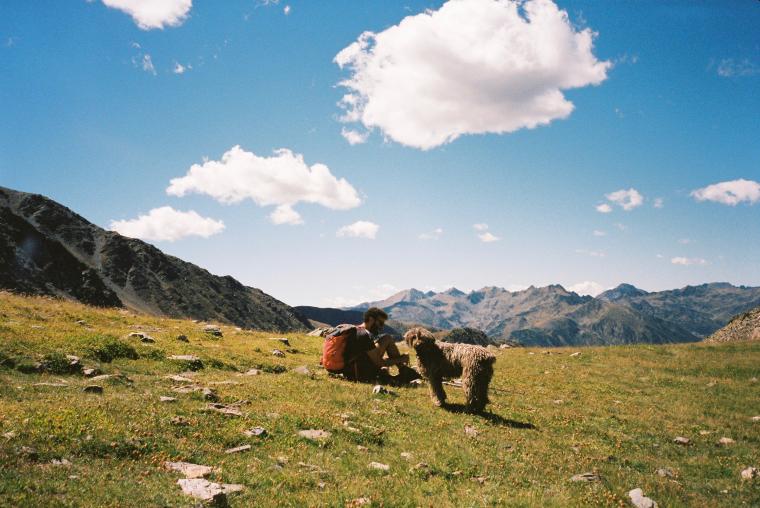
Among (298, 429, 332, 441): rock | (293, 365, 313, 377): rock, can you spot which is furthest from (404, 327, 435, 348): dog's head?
(298, 429, 332, 441): rock

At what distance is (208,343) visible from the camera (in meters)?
23.8

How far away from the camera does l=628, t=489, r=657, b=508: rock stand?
28.9 feet

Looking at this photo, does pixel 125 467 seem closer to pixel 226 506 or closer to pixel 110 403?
pixel 226 506

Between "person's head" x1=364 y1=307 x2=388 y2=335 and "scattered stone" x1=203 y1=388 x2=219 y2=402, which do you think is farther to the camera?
"person's head" x1=364 y1=307 x2=388 y2=335

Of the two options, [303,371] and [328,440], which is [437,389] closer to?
[328,440]

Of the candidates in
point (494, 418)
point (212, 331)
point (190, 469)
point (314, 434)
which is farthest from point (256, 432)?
point (212, 331)

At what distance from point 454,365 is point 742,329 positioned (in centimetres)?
4477

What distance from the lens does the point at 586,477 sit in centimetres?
1014

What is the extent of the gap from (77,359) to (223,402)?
584 cm

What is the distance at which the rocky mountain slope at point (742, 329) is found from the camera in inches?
1656

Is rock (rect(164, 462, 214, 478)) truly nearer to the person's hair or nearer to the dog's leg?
the dog's leg

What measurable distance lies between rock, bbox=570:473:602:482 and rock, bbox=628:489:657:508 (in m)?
0.82

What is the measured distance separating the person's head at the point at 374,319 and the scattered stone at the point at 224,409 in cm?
771

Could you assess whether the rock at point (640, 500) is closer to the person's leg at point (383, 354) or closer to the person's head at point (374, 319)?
the person's leg at point (383, 354)
